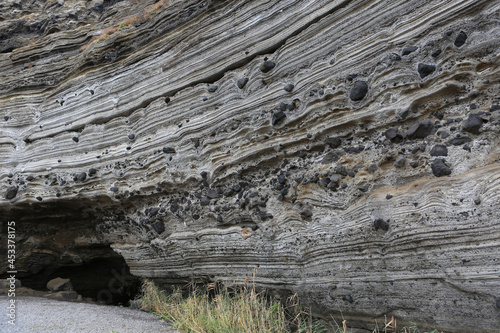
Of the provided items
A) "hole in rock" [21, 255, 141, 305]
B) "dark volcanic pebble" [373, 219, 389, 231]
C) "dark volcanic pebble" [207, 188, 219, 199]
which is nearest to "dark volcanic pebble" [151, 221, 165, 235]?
"dark volcanic pebble" [207, 188, 219, 199]

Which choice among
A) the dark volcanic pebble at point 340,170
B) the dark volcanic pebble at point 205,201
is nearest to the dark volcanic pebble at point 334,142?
the dark volcanic pebble at point 340,170

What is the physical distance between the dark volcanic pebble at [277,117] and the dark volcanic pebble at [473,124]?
1.75 m

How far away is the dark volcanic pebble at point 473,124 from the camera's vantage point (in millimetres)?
2889

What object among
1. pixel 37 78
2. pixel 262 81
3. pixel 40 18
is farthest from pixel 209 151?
pixel 40 18

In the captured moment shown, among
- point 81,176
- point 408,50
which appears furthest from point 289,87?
point 81,176

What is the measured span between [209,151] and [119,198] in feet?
5.79

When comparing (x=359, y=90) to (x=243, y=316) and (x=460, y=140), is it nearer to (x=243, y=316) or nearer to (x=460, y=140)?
(x=460, y=140)

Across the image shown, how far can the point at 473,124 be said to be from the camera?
290 cm

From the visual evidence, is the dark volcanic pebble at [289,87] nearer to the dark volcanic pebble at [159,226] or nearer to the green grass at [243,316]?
the green grass at [243,316]

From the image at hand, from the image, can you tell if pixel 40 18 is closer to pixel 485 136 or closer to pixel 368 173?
pixel 368 173

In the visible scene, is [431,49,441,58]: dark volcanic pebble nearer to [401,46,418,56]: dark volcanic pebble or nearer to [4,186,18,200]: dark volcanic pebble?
[401,46,418,56]: dark volcanic pebble

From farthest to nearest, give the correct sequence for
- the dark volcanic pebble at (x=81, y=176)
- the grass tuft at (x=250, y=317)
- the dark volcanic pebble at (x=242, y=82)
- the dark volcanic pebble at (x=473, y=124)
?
the dark volcanic pebble at (x=81, y=176) → the dark volcanic pebble at (x=242, y=82) → the grass tuft at (x=250, y=317) → the dark volcanic pebble at (x=473, y=124)

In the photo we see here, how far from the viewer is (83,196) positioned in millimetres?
5730

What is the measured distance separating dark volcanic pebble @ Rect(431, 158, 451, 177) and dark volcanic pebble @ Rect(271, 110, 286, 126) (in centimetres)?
160
